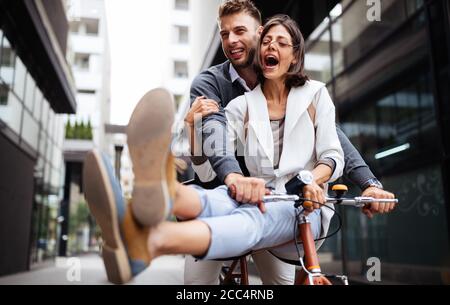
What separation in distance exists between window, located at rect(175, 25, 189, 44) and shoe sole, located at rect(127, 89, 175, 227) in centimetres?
440

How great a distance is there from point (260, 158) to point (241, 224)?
0.43 m

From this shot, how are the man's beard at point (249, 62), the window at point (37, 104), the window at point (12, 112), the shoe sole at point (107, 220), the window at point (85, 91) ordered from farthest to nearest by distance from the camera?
the window at point (85, 91), the window at point (37, 104), the window at point (12, 112), the man's beard at point (249, 62), the shoe sole at point (107, 220)

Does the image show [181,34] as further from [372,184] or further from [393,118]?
[372,184]

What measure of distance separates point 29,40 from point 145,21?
6355 millimetres

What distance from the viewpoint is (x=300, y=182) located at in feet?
4.38

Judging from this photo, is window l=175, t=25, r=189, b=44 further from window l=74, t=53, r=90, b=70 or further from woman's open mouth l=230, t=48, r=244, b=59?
window l=74, t=53, r=90, b=70

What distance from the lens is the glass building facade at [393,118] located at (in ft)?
18.7

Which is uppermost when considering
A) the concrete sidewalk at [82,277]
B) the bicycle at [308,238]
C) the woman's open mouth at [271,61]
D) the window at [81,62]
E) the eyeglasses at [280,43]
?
the window at [81,62]

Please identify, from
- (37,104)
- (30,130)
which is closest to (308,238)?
(30,130)

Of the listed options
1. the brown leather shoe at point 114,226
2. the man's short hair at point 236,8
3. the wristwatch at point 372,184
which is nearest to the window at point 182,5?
the man's short hair at point 236,8

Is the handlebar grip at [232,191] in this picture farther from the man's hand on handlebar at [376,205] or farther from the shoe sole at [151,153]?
the man's hand on handlebar at [376,205]

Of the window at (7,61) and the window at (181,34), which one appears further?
the window at (7,61)

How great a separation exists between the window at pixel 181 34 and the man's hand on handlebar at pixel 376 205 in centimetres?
419

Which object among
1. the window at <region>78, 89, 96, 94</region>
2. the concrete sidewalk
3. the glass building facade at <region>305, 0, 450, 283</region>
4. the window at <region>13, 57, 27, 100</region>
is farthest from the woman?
the window at <region>78, 89, 96, 94</region>
